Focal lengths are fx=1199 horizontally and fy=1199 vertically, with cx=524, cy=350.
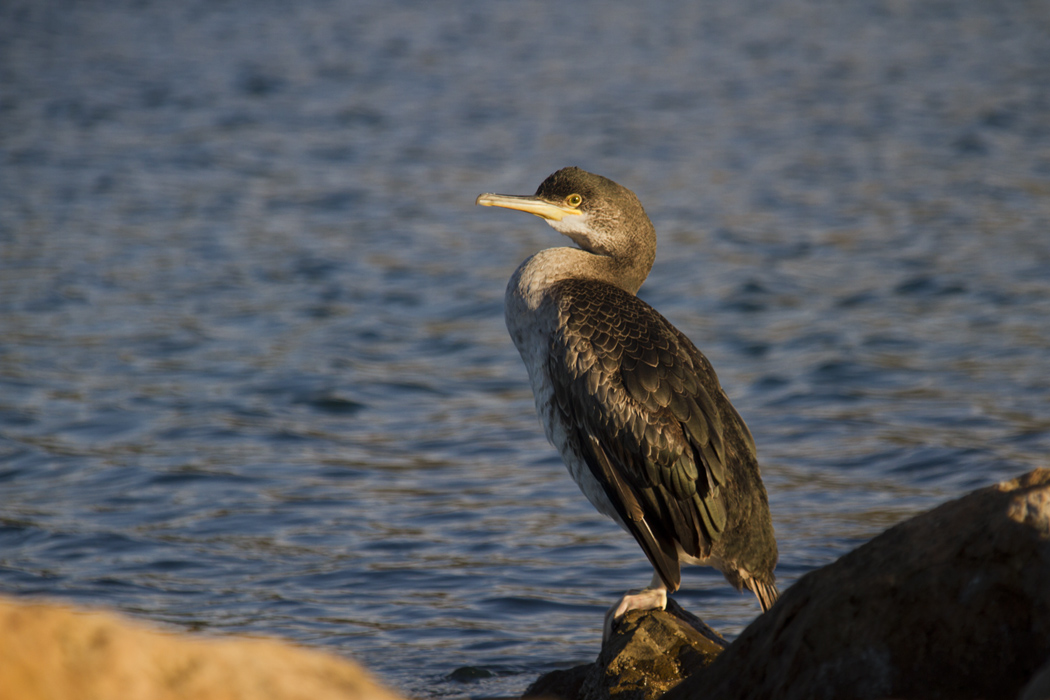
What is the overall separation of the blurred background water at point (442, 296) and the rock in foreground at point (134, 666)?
2.77 m

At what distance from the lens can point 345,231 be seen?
13.1 meters

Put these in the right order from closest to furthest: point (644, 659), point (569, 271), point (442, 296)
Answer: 1. point (644, 659)
2. point (569, 271)
3. point (442, 296)

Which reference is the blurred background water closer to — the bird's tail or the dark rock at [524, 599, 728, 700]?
the dark rock at [524, 599, 728, 700]

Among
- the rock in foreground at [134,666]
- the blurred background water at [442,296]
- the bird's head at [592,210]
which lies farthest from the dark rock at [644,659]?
the rock in foreground at [134,666]

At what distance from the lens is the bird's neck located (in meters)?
5.28

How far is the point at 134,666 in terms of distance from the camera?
2334 mm

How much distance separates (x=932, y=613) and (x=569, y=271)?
2.50 meters

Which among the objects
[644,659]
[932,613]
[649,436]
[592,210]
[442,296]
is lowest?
[644,659]

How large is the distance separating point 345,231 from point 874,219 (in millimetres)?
5728

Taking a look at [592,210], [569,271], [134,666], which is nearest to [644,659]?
[569,271]

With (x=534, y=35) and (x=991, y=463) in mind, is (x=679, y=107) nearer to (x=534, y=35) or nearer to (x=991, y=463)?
(x=534, y=35)

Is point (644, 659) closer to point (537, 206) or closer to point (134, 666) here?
point (537, 206)

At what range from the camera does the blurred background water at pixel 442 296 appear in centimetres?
641

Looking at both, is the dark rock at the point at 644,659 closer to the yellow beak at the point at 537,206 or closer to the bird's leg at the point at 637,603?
Result: the bird's leg at the point at 637,603
